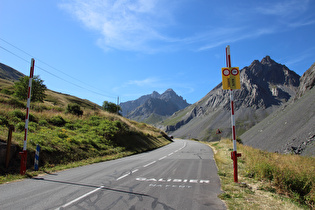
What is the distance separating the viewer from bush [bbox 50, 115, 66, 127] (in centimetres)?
1998

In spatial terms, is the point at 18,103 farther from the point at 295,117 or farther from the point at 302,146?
the point at 295,117

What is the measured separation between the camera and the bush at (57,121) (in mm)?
19984

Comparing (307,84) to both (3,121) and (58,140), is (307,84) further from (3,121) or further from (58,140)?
(3,121)

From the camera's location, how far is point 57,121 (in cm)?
2038

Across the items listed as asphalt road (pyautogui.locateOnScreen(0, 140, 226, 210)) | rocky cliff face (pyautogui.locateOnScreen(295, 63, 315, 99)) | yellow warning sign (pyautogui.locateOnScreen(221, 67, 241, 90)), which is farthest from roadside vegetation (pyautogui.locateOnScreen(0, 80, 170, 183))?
rocky cliff face (pyautogui.locateOnScreen(295, 63, 315, 99))

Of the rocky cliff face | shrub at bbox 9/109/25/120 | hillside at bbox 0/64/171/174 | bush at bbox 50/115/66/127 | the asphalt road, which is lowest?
the asphalt road

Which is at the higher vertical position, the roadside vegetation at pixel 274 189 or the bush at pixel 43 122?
the bush at pixel 43 122

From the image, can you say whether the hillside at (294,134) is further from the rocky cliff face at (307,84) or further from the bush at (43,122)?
the bush at (43,122)

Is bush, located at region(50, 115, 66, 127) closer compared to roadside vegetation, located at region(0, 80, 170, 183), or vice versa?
roadside vegetation, located at region(0, 80, 170, 183)

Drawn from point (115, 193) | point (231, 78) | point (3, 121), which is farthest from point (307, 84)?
point (3, 121)

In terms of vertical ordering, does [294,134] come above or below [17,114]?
below

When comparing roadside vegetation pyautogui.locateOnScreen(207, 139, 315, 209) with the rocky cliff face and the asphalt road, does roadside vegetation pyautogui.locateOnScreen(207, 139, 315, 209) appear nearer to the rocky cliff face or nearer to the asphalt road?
the asphalt road

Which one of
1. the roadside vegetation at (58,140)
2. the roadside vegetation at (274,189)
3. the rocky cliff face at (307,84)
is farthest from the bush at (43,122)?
the rocky cliff face at (307,84)

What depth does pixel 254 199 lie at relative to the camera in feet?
18.2
